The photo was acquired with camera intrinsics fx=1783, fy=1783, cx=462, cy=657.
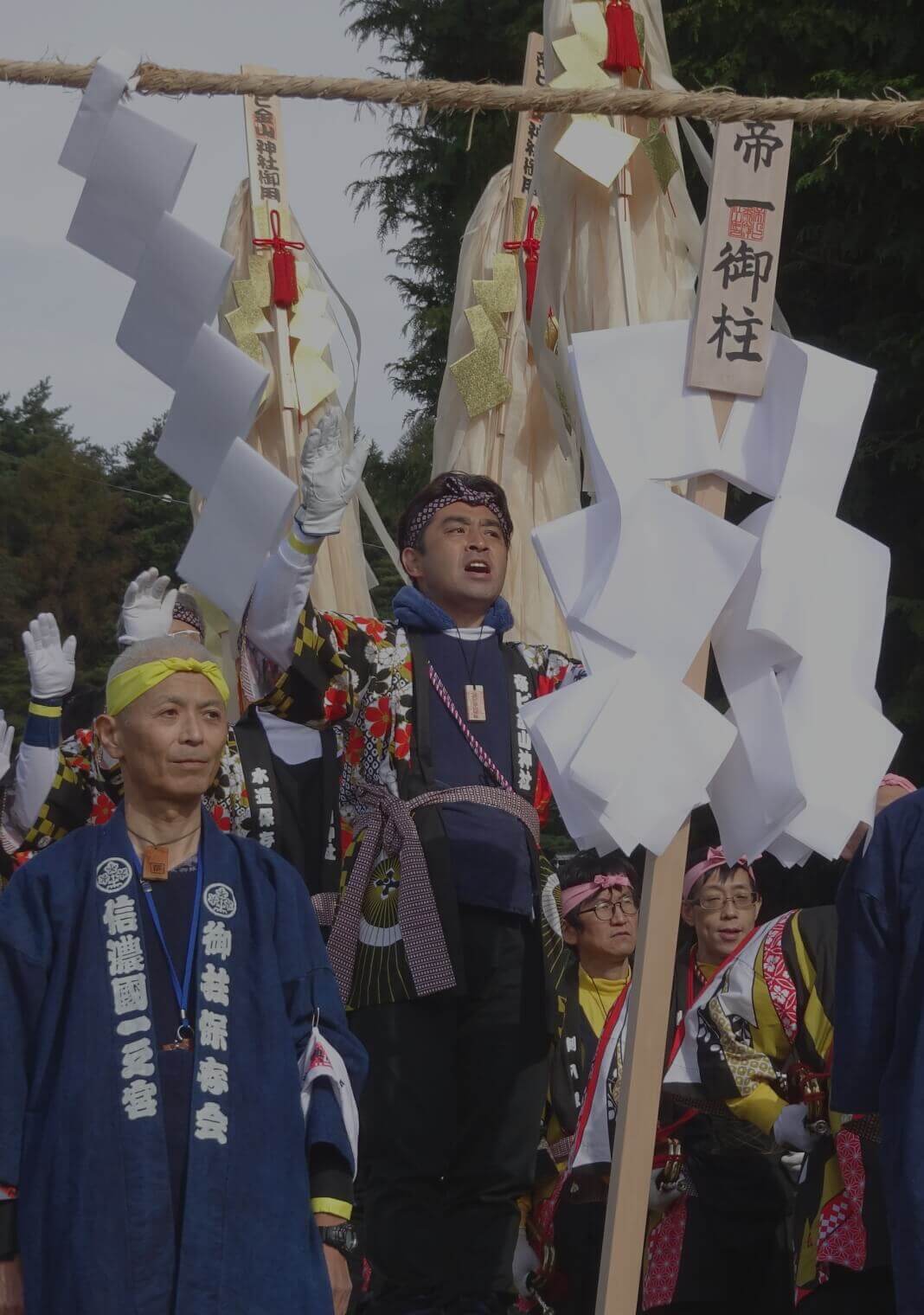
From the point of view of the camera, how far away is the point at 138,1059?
109 inches

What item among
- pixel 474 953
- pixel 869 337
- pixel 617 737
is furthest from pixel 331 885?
pixel 869 337

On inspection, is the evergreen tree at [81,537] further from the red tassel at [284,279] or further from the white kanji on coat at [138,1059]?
the white kanji on coat at [138,1059]

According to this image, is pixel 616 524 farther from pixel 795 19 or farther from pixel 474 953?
pixel 795 19

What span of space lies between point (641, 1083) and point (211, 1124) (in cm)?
67

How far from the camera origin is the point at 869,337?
7938 millimetres

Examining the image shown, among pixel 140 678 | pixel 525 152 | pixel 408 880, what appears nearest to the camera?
pixel 140 678

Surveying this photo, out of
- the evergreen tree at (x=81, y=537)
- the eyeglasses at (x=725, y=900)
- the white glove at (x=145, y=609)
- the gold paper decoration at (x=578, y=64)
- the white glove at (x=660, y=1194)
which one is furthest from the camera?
the evergreen tree at (x=81, y=537)

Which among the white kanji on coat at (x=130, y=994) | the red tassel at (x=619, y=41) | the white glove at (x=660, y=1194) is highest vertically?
the red tassel at (x=619, y=41)

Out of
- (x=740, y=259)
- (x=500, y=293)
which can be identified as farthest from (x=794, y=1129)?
(x=500, y=293)

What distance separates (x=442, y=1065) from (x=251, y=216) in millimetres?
3745

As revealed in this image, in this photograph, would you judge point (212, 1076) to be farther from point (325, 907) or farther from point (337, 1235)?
point (325, 907)

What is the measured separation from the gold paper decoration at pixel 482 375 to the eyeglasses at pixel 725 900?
2.26m

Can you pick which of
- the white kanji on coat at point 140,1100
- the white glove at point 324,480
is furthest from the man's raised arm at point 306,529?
the white kanji on coat at point 140,1100

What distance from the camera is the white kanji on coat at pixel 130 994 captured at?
281 cm
